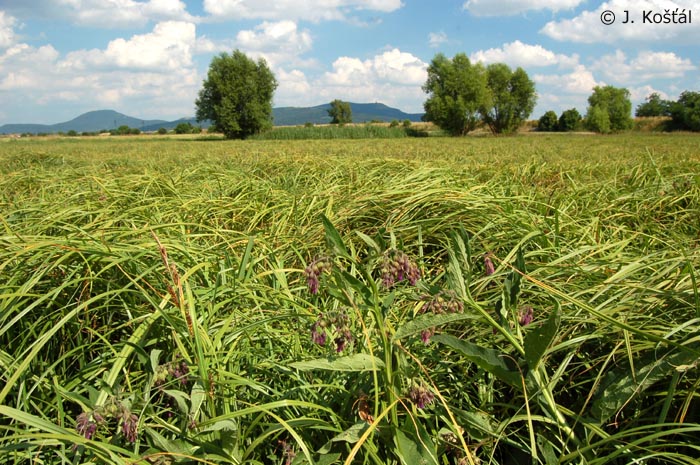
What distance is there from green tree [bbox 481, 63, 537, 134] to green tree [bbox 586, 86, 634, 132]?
11.2 metres

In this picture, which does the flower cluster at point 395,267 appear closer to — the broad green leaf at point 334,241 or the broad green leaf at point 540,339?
the broad green leaf at point 334,241

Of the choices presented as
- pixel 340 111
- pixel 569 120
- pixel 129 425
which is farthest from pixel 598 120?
pixel 340 111

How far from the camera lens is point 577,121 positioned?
2867 inches

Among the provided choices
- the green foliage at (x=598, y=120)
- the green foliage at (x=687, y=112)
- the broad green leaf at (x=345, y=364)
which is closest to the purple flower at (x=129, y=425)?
the broad green leaf at (x=345, y=364)

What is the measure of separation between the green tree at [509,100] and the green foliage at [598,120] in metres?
9.76

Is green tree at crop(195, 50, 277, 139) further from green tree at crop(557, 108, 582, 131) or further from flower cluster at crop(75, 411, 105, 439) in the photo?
flower cluster at crop(75, 411, 105, 439)

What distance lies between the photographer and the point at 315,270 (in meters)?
1.04

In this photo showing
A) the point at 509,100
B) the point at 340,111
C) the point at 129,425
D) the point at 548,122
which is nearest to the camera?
the point at 129,425

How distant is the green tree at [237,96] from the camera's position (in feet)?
191

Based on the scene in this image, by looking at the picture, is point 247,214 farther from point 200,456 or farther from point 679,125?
point 679,125

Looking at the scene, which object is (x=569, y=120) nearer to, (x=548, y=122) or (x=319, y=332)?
(x=548, y=122)

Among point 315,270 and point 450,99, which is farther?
point 450,99

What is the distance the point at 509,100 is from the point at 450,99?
10222mm

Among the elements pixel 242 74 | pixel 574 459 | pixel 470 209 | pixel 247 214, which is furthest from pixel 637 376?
pixel 242 74
